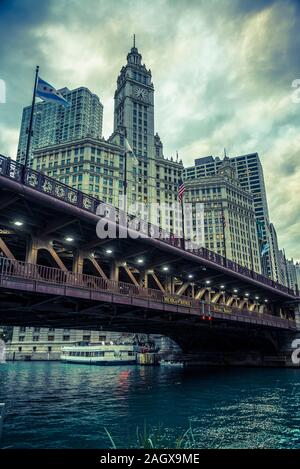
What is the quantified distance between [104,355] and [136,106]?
10483 centimetres

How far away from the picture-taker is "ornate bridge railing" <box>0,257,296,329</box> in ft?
60.4

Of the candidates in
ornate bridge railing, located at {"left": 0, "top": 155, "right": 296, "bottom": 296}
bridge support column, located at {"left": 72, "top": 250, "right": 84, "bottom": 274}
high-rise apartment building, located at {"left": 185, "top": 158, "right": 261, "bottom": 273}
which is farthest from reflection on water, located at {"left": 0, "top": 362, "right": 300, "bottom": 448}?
high-rise apartment building, located at {"left": 185, "top": 158, "right": 261, "bottom": 273}

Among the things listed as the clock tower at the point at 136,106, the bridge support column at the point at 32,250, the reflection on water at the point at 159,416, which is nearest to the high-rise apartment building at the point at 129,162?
the clock tower at the point at 136,106

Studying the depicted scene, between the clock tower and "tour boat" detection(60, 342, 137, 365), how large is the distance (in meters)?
79.6

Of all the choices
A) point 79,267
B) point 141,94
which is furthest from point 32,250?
point 141,94

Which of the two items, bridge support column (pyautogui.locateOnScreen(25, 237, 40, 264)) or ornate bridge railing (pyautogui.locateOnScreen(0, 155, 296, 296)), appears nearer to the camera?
ornate bridge railing (pyautogui.locateOnScreen(0, 155, 296, 296))

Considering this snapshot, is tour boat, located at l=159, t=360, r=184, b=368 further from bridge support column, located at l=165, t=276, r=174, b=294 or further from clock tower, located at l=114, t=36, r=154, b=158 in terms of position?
clock tower, located at l=114, t=36, r=154, b=158

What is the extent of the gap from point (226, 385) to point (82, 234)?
74.4 feet

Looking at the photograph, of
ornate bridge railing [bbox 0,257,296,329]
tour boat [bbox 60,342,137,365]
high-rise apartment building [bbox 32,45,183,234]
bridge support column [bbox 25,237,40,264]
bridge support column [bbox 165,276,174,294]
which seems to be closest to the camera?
ornate bridge railing [bbox 0,257,296,329]

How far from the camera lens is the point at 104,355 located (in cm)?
8769

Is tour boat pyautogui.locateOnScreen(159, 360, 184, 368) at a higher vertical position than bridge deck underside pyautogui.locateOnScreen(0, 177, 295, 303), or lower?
lower

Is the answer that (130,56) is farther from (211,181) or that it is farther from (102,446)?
(102,446)

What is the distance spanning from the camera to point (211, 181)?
513ft

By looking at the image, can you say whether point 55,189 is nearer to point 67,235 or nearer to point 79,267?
point 67,235
